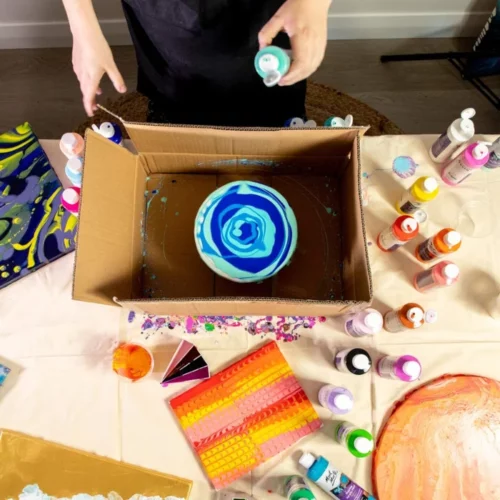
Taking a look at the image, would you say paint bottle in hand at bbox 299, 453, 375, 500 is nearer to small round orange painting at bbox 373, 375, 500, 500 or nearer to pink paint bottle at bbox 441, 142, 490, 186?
small round orange painting at bbox 373, 375, 500, 500

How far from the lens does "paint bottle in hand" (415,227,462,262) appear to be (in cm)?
88

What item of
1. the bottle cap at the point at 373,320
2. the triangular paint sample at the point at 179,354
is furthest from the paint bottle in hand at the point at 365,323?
the triangular paint sample at the point at 179,354

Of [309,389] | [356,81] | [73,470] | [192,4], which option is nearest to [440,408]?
[309,389]

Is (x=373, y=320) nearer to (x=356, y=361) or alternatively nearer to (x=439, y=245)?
(x=356, y=361)

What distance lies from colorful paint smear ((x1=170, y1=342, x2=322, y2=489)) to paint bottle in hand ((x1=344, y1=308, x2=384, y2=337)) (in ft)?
0.51

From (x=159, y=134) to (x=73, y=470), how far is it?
2.17 feet

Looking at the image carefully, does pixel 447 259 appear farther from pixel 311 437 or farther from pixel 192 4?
pixel 192 4

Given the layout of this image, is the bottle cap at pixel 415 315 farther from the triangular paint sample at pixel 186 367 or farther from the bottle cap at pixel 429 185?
the triangular paint sample at pixel 186 367

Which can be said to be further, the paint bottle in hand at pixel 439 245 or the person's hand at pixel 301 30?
the paint bottle in hand at pixel 439 245

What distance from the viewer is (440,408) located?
898mm

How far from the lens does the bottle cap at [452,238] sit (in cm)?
88

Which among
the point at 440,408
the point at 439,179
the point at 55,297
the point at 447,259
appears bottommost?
the point at 440,408

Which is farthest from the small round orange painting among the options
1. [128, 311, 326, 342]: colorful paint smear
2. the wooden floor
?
the wooden floor

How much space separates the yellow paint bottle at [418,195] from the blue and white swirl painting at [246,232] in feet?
0.84
